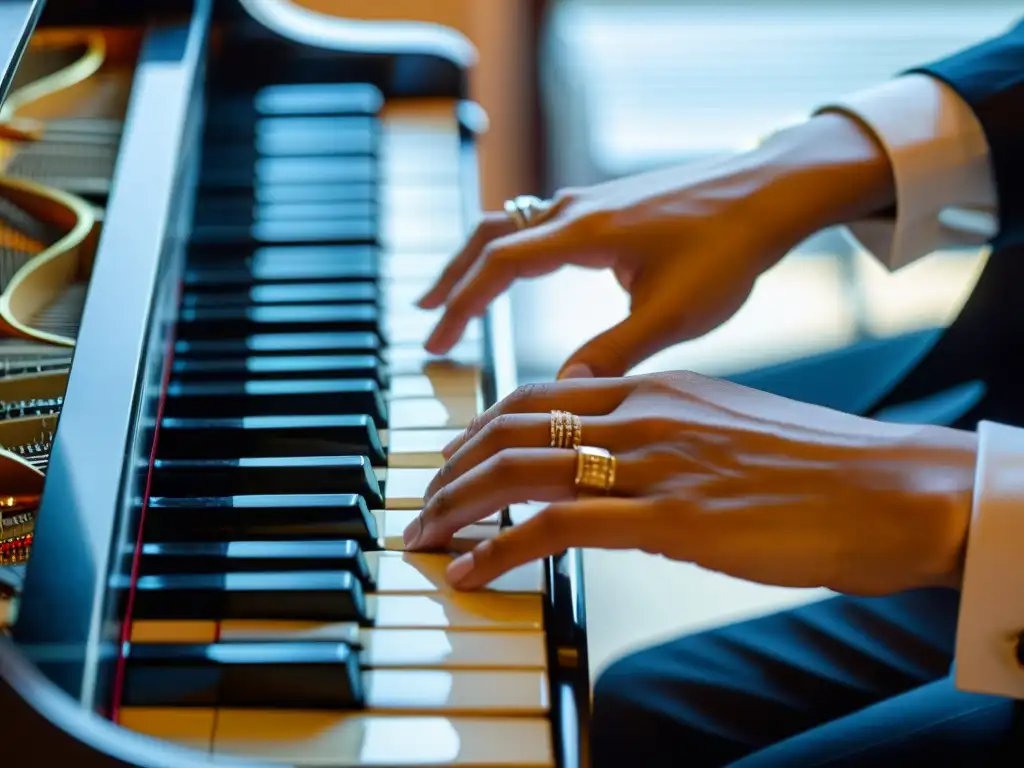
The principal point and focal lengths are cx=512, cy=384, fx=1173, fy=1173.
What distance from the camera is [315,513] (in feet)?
2.89

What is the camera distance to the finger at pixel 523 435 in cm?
86

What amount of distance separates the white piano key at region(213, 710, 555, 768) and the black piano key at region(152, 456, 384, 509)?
0.66 ft

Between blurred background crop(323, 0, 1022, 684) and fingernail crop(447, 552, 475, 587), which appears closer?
fingernail crop(447, 552, 475, 587)

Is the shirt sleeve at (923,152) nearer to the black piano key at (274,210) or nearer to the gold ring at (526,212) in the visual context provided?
the gold ring at (526,212)

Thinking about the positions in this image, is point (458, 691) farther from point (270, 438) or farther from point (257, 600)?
point (270, 438)

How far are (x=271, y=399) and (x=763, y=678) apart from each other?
20.8 inches

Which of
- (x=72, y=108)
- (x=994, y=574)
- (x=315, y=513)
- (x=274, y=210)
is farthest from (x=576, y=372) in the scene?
(x=72, y=108)

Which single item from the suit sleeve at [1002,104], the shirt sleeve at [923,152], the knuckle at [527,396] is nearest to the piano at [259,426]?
the knuckle at [527,396]

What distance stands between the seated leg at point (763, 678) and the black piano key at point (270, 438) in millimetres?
354

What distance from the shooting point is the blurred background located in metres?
2.66

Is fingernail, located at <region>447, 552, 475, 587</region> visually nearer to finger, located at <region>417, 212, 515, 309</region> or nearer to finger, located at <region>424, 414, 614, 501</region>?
finger, located at <region>424, 414, 614, 501</region>

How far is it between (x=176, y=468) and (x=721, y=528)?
1.41 feet

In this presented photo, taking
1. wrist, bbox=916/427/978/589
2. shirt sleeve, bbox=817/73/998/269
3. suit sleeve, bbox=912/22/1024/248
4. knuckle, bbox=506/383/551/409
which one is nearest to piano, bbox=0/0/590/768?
knuckle, bbox=506/383/551/409

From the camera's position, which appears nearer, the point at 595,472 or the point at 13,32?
the point at 595,472
